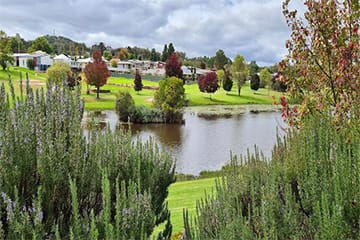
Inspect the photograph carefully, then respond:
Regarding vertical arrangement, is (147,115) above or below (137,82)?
below

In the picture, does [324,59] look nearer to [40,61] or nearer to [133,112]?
[133,112]

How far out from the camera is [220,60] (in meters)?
109

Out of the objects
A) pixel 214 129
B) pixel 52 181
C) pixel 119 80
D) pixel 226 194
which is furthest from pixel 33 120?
pixel 119 80

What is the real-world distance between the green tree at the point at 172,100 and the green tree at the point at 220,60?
6580cm

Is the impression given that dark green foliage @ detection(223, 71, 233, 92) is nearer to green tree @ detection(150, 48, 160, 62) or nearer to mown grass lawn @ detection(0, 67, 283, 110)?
mown grass lawn @ detection(0, 67, 283, 110)

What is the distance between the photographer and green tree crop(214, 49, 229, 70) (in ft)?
355

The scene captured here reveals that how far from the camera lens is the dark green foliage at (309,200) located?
2758mm

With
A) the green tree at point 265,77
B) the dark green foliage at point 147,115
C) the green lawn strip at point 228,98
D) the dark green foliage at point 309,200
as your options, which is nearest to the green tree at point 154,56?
the green tree at point 265,77

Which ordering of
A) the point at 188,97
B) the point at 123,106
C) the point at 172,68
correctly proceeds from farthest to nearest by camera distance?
the point at 188,97, the point at 172,68, the point at 123,106

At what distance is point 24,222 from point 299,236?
196 centimetres

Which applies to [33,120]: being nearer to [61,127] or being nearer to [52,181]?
[61,127]

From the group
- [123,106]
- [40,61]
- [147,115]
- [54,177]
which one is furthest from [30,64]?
[54,177]

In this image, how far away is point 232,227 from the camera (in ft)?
9.34

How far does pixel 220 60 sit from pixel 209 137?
7797 cm
